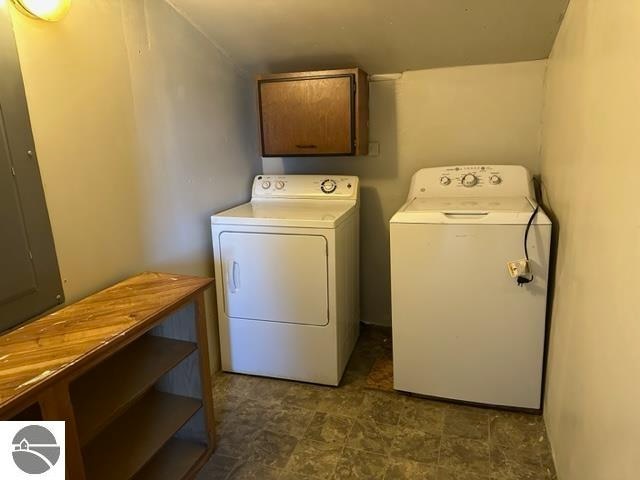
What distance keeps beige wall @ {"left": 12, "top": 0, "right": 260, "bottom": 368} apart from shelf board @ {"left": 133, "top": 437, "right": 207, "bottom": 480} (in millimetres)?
695

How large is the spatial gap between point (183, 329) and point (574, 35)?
1820 mm

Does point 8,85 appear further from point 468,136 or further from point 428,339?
point 468,136

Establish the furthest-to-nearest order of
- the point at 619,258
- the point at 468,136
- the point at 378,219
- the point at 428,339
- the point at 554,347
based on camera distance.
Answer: the point at 378,219
the point at 468,136
the point at 428,339
the point at 554,347
the point at 619,258

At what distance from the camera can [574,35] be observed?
5.28 ft

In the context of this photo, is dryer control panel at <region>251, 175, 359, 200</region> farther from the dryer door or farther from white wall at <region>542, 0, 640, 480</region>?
white wall at <region>542, 0, 640, 480</region>

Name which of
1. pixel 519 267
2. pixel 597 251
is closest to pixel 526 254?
pixel 519 267

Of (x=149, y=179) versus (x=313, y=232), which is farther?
(x=313, y=232)

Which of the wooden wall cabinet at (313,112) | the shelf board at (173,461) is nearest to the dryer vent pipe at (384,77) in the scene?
the wooden wall cabinet at (313,112)

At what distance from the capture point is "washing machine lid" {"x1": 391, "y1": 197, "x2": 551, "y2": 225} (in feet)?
5.98

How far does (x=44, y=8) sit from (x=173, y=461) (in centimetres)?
160

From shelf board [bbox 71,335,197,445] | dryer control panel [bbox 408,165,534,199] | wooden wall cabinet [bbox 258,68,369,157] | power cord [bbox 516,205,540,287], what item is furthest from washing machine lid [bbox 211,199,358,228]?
power cord [bbox 516,205,540,287]

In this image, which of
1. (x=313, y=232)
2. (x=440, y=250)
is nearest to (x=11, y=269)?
(x=313, y=232)

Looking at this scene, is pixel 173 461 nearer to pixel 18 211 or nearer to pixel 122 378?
pixel 122 378

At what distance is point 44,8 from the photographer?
51.6 inches
